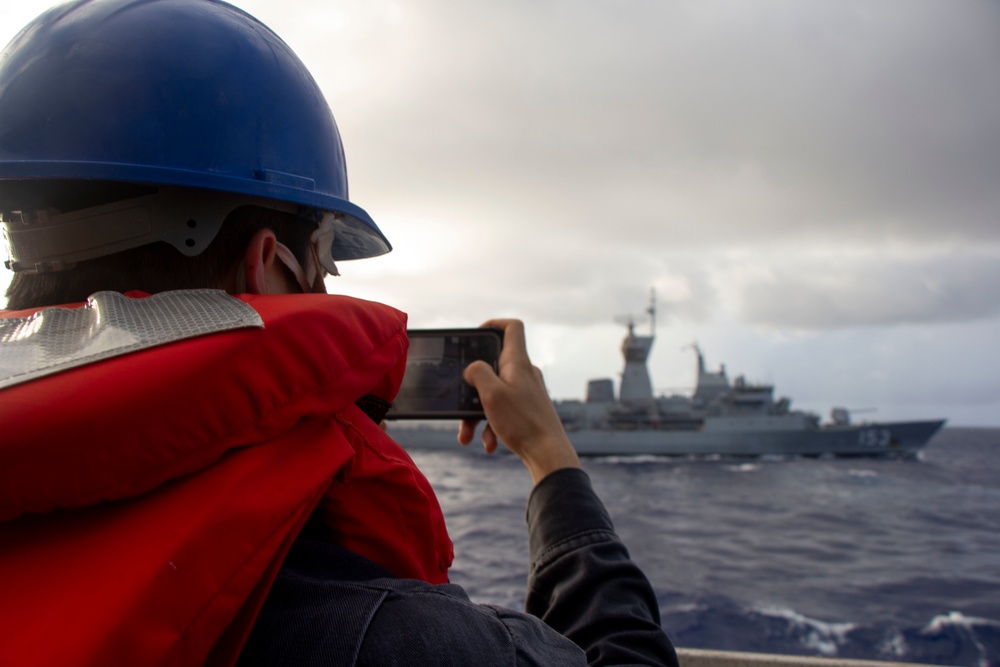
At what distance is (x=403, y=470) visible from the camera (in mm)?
652

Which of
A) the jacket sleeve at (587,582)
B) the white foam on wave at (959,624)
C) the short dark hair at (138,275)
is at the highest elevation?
the short dark hair at (138,275)

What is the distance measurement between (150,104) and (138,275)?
0.73 ft

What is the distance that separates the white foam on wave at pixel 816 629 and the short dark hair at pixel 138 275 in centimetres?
661

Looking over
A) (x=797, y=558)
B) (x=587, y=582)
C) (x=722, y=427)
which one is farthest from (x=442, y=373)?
(x=722, y=427)

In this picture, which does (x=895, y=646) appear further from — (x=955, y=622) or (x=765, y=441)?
(x=765, y=441)

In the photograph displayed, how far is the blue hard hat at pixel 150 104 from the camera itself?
2.28 feet

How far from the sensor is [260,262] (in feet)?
2.24

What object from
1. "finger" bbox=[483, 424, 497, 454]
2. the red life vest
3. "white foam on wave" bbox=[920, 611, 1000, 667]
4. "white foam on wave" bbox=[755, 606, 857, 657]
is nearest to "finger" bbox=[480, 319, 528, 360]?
"finger" bbox=[483, 424, 497, 454]

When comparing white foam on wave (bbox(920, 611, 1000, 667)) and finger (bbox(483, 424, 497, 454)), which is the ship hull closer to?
white foam on wave (bbox(920, 611, 1000, 667))

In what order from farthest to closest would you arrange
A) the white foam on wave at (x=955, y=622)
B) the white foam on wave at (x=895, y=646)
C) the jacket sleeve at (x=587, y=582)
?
the white foam on wave at (x=955, y=622)
the white foam on wave at (x=895, y=646)
the jacket sleeve at (x=587, y=582)

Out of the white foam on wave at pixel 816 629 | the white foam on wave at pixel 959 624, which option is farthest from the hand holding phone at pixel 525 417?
the white foam on wave at pixel 959 624

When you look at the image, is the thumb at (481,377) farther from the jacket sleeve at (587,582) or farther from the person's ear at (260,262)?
the person's ear at (260,262)

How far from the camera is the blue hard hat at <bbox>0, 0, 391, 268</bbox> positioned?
694 mm

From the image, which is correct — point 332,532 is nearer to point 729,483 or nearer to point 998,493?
point 729,483
